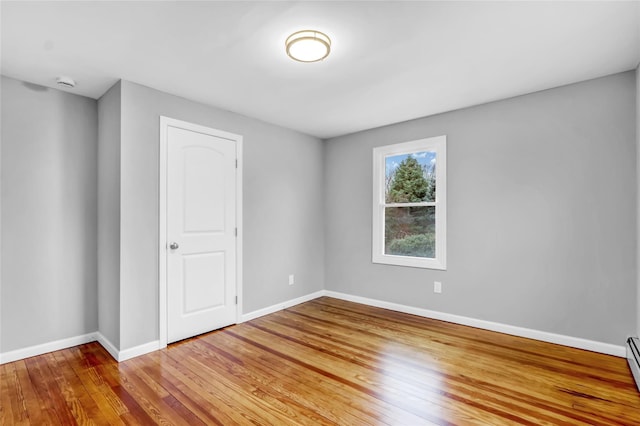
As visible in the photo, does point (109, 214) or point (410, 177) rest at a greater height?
point (410, 177)

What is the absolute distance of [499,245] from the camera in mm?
3418

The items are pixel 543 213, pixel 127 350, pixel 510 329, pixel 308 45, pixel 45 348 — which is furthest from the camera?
pixel 510 329

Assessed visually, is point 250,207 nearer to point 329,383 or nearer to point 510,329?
point 329,383

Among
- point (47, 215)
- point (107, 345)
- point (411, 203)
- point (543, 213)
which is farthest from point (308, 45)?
point (107, 345)

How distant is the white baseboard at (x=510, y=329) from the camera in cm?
283

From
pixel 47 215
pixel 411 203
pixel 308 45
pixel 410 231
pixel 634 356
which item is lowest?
pixel 634 356

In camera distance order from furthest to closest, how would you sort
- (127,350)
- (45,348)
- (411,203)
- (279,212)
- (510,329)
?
(279,212)
(411,203)
(510,329)
(45,348)
(127,350)

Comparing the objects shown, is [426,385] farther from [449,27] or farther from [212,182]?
[212,182]

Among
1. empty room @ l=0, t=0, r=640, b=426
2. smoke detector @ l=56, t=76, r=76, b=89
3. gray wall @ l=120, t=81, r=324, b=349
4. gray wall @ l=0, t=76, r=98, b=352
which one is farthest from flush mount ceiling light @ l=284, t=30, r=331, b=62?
gray wall @ l=0, t=76, r=98, b=352

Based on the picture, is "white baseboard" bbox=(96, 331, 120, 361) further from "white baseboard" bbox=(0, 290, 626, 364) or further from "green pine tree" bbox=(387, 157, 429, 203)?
"green pine tree" bbox=(387, 157, 429, 203)

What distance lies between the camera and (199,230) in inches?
134

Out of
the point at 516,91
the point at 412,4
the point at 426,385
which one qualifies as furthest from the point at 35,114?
the point at 516,91

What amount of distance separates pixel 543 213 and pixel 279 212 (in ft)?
9.83

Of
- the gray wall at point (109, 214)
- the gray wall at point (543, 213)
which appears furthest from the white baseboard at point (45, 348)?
the gray wall at point (543, 213)
